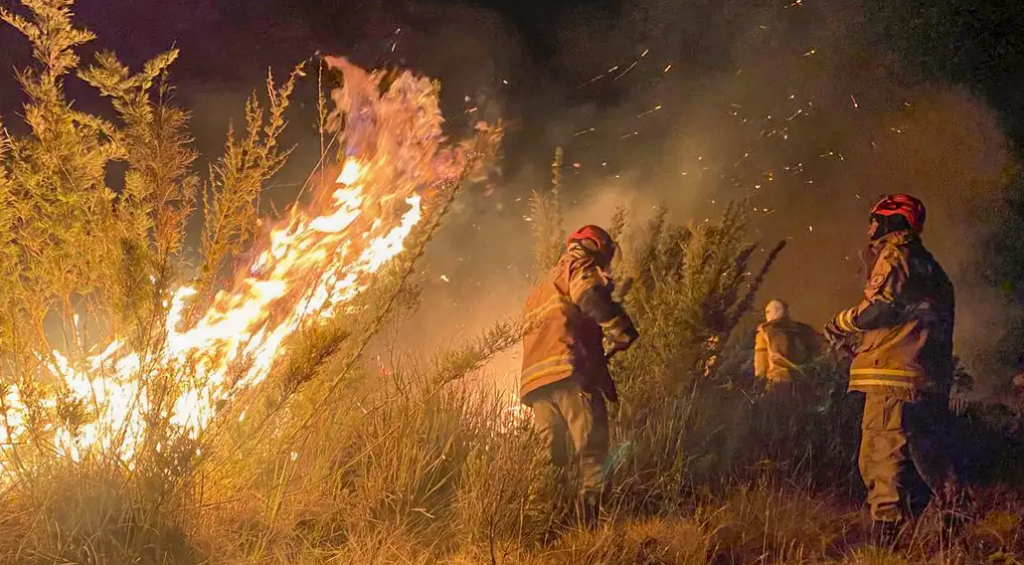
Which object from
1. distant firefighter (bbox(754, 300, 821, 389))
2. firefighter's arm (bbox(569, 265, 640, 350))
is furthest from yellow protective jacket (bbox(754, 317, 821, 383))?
firefighter's arm (bbox(569, 265, 640, 350))

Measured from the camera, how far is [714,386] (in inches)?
261

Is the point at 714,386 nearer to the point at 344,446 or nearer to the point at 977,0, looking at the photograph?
the point at 344,446

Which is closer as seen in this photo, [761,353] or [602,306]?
[602,306]

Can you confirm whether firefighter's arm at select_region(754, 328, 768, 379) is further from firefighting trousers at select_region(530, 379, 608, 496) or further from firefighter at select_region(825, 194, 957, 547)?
firefighting trousers at select_region(530, 379, 608, 496)

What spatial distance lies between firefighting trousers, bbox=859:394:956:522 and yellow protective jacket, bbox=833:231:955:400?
0.11 meters

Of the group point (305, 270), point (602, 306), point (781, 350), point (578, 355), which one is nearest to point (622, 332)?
point (602, 306)

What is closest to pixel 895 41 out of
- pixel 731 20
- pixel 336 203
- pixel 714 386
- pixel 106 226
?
pixel 731 20

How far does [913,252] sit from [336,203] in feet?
10.3

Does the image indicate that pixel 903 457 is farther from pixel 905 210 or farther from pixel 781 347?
pixel 781 347

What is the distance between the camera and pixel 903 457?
4.65 meters

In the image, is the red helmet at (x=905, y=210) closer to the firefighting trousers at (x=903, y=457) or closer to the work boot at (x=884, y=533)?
the firefighting trousers at (x=903, y=457)

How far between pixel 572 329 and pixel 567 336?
65 mm

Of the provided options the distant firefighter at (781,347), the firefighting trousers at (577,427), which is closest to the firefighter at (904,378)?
the firefighting trousers at (577,427)

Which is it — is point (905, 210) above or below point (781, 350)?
above
